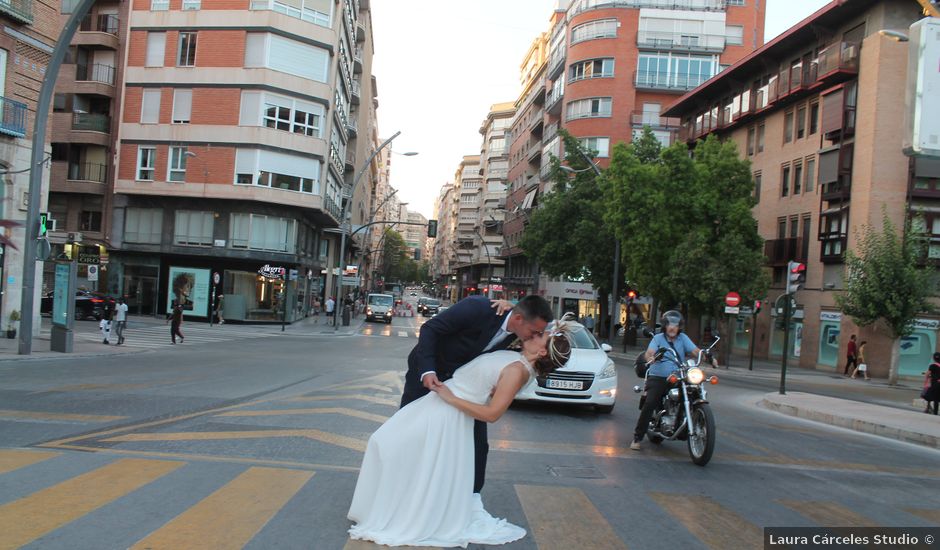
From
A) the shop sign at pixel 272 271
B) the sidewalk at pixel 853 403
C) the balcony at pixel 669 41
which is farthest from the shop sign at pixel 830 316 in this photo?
the balcony at pixel 669 41

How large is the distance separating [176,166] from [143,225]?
13.1ft

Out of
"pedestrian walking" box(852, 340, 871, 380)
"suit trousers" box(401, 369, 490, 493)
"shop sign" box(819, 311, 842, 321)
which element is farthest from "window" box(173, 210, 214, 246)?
"suit trousers" box(401, 369, 490, 493)

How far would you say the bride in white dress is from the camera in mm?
4656

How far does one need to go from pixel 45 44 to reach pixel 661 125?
1714 inches

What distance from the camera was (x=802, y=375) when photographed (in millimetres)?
29875

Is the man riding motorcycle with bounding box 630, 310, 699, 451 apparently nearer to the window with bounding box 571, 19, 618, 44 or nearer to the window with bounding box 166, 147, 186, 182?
the window with bounding box 166, 147, 186, 182

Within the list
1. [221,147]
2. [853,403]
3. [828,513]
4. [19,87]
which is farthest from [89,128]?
[828,513]

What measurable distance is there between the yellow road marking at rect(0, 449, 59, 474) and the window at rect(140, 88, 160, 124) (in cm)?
3631

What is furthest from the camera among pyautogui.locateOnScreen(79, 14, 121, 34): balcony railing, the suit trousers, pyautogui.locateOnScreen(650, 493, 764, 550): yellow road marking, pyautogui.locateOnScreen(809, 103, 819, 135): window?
pyautogui.locateOnScreen(79, 14, 121, 34): balcony railing

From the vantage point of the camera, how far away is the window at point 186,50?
3875 cm

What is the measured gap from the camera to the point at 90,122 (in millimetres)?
41438

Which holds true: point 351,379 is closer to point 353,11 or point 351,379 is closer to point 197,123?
point 197,123

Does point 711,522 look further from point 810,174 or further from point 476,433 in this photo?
point 810,174

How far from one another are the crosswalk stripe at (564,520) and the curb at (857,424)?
27.6ft
